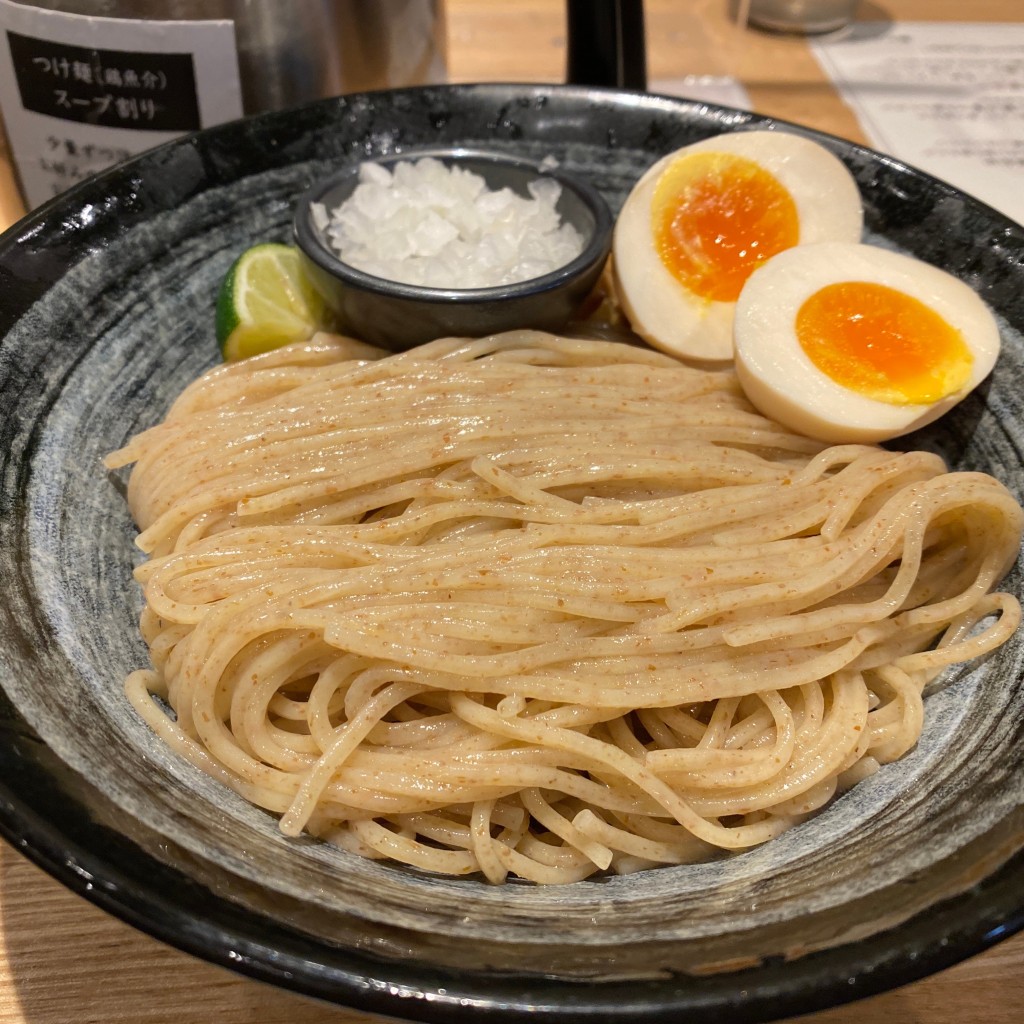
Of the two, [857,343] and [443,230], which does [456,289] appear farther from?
[857,343]

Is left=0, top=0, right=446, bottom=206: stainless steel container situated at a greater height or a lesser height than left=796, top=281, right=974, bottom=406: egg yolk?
greater

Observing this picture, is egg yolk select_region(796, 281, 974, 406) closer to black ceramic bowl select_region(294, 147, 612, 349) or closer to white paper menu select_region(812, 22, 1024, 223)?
black ceramic bowl select_region(294, 147, 612, 349)

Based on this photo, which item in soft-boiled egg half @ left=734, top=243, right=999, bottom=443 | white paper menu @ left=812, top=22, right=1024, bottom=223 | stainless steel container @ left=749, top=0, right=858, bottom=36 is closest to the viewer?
soft-boiled egg half @ left=734, top=243, right=999, bottom=443

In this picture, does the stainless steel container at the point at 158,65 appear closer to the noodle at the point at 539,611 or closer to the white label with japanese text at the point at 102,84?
the white label with japanese text at the point at 102,84

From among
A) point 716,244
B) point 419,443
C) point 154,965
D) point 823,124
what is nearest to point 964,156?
point 823,124

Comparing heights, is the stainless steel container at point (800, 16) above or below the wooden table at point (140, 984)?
above

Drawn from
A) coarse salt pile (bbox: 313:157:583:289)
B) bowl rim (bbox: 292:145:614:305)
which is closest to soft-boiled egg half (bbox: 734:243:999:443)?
bowl rim (bbox: 292:145:614:305)

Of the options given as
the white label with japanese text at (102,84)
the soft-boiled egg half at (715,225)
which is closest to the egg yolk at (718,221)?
the soft-boiled egg half at (715,225)
